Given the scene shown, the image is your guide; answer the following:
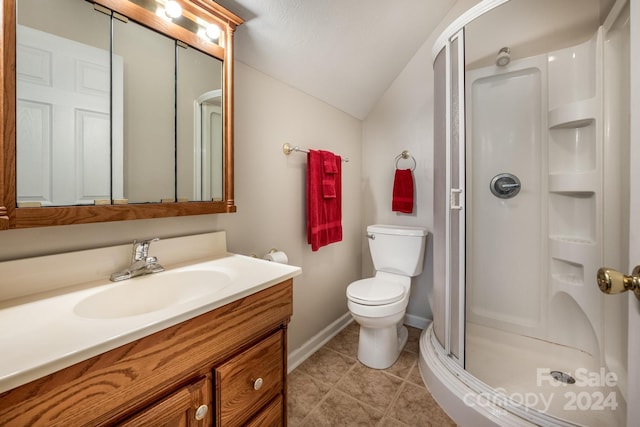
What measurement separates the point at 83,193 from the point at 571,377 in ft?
7.81

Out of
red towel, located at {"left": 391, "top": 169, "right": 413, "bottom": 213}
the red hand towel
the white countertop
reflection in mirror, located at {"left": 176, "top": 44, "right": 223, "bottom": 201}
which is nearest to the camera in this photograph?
the white countertop

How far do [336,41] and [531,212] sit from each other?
64.3 inches

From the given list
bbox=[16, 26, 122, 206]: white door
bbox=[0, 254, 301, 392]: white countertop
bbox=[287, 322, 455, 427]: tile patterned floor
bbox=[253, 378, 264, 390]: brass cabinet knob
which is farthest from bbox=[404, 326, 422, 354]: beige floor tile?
bbox=[16, 26, 122, 206]: white door

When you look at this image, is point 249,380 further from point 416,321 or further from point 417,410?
point 416,321

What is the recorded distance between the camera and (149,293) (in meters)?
0.98

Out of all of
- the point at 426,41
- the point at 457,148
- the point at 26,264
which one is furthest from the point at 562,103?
the point at 26,264

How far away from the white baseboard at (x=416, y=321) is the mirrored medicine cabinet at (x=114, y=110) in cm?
181

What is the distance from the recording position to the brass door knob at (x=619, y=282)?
585 mm

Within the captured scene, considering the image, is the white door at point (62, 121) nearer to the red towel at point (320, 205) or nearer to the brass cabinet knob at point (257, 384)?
the brass cabinet knob at point (257, 384)

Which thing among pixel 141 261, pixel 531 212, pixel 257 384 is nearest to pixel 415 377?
pixel 257 384

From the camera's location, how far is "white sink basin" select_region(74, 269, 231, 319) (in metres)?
0.86

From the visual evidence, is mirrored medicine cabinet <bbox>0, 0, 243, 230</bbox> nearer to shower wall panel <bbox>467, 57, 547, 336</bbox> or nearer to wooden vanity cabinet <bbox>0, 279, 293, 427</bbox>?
wooden vanity cabinet <bbox>0, 279, 293, 427</bbox>

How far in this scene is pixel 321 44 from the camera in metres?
1.66


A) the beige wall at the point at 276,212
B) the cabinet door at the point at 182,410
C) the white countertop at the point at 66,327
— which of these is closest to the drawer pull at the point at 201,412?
the cabinet door at the point at 182,410
